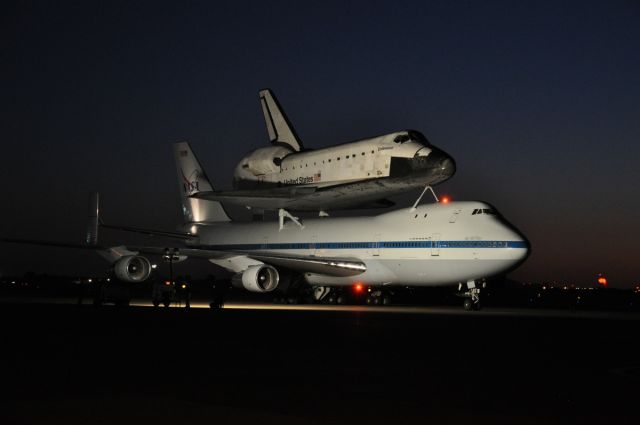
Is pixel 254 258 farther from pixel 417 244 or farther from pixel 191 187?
pixel 191 187

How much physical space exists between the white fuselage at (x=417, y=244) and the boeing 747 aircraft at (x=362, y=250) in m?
0.04

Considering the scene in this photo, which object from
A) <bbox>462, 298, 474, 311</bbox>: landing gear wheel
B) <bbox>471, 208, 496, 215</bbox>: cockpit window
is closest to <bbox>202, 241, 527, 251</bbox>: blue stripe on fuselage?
<bbox>471, 208, 496, 215</bbox>: cockpit window

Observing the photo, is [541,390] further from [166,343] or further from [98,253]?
[98,253]

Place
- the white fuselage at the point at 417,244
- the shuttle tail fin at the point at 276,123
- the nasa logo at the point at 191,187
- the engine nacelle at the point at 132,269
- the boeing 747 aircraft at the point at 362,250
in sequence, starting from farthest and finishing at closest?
the nasa logo at the point at 191,187 < the shuttle tail fin at the point at 276,123 < the engine nacelle at the point at 132,269 < the boeing 747 aircraft at the point at 362,250 < the white fuselage at the point at 417,244

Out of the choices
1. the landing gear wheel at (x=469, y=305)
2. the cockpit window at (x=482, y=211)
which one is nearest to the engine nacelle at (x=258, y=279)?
the landing gear wheel at (x=469, y=305)

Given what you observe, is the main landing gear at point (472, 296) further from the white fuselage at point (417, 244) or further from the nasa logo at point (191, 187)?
the nasa logo at point (191, 187)

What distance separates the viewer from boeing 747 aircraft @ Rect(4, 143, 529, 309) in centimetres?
3356

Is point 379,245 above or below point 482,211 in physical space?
below

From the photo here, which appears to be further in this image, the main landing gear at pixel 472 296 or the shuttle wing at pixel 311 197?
the main landing gear at pixel 472 296

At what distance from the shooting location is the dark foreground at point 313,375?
30.2 feet

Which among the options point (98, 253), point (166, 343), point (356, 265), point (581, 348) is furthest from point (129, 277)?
point (581, 348)

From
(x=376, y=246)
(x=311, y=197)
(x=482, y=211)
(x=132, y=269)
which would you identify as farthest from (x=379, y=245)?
(x=132, y=269)

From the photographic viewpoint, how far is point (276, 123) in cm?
4100

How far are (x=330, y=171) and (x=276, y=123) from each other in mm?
7493
